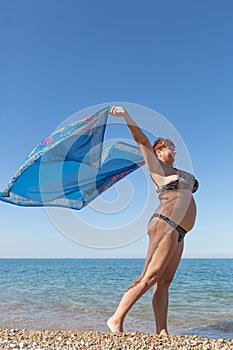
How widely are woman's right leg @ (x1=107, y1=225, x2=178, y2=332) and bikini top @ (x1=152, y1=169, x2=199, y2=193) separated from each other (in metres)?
0.53

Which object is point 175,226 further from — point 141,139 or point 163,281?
point 141,139

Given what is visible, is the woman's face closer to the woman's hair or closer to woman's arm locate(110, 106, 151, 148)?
the woman's hair

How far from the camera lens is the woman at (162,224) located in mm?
4535

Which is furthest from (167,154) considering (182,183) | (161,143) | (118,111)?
(118,111)

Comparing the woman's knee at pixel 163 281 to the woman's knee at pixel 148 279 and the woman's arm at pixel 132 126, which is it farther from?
the woman's arm at pixel 132 126

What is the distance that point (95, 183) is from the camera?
19.6ft

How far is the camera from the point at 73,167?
5.83 meters

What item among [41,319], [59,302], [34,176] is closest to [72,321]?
[41,319]

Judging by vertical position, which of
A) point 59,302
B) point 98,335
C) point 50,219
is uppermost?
point 50,219

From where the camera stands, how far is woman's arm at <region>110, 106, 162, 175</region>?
459 cm

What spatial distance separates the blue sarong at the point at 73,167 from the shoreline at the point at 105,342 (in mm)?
1989

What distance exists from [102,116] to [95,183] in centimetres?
117

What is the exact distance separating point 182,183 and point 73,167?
178 centimetres

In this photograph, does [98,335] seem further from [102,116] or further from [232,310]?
[232,310]
